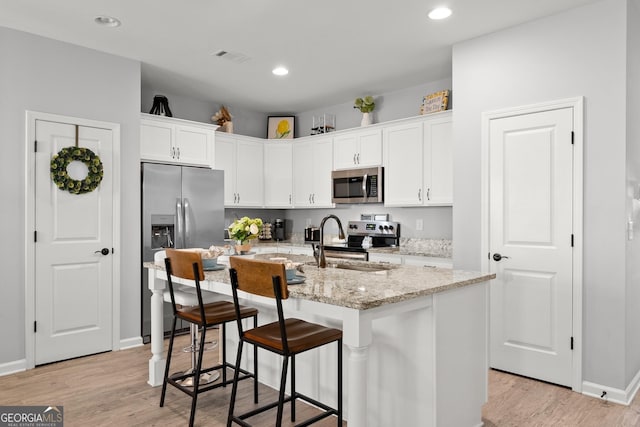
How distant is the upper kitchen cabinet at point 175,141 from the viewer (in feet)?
14.8

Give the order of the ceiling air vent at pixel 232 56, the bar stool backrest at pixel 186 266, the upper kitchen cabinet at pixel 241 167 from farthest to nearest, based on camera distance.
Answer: the upper kitchen cabinet at pixel 241 167
the ceiling air vent at pixel 232 56
the bar stool backrest at pixel 186 266

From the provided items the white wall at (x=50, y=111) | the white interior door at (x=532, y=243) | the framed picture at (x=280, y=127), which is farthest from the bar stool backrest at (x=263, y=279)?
the framed picture at (x=280, y=127)

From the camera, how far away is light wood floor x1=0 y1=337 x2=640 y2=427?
263cm

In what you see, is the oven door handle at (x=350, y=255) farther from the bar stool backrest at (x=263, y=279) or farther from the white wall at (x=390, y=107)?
the bar stool backrest at (x=263, y=279)

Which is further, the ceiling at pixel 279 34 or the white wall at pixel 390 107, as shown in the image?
the white wall at pixel 390 107

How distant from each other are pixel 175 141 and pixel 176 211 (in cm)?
80

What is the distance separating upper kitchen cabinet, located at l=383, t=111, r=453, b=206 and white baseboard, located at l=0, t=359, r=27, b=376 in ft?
12.2

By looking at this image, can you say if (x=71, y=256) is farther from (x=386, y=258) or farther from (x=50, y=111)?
(x=386, y=258)

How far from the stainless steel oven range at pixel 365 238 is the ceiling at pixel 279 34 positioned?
166 cm

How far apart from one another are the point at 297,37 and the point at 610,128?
2.41 m

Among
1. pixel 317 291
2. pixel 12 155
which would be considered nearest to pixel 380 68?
pixel 317 291

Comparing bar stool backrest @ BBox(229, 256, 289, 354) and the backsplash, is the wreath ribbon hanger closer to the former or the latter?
bar stool backrest @ BBox(229, 256, 289, 354)

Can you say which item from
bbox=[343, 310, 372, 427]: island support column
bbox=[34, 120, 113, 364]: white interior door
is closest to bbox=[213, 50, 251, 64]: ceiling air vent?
bbox=[34, 120, 113, 364]: white interior door

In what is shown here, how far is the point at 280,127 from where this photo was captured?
20.5ft
